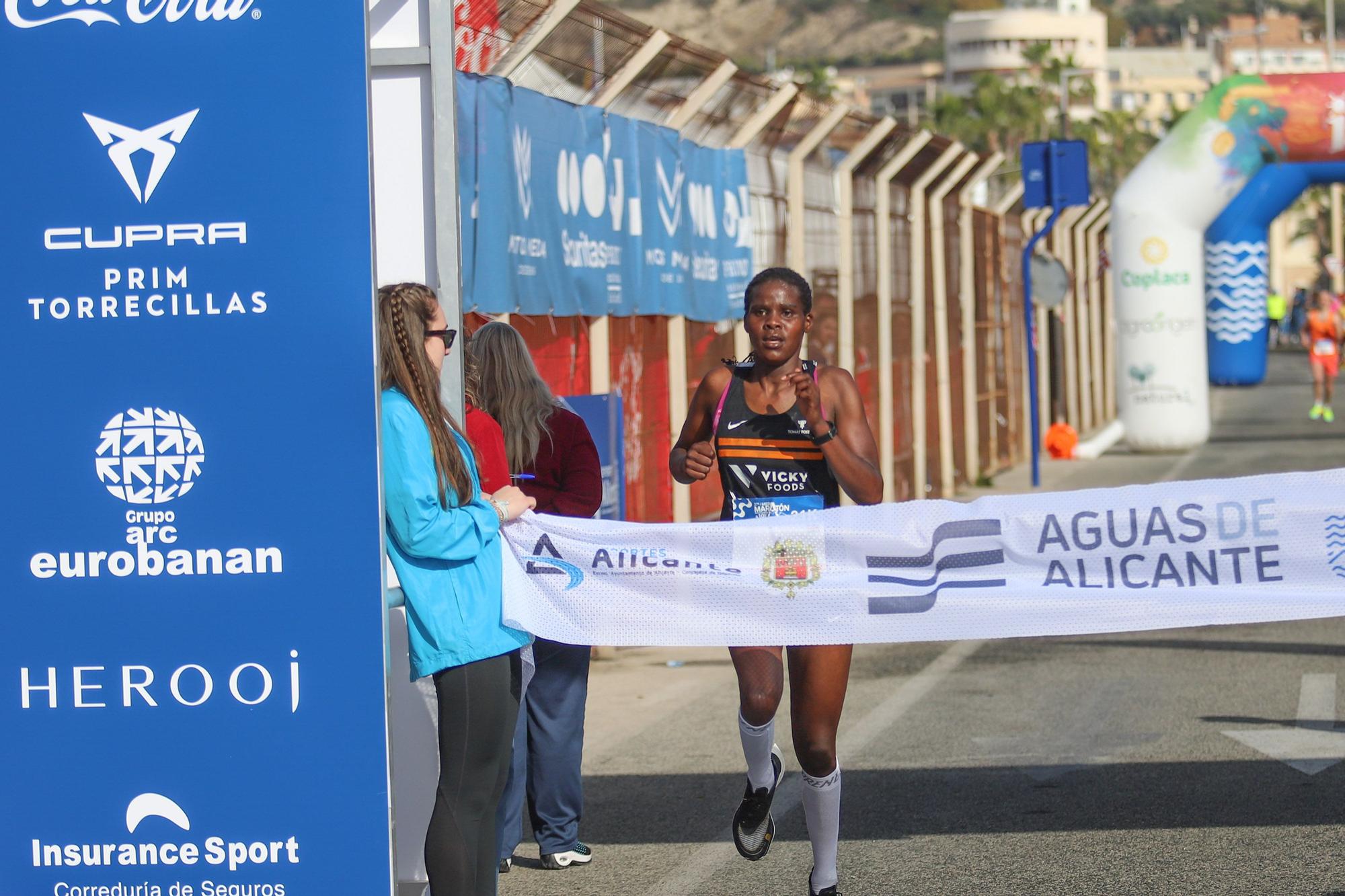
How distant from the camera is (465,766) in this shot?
15.9 feet

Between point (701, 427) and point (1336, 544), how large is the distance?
1.94 m

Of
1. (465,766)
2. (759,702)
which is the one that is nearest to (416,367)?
(465,766)

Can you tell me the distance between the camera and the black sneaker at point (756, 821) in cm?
591

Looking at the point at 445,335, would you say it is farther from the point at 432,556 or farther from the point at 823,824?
the point at 823,824

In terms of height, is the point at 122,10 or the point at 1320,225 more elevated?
the point at 1320,225

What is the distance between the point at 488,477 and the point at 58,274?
156 centimetres

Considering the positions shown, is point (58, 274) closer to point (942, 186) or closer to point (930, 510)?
point (930, 510)

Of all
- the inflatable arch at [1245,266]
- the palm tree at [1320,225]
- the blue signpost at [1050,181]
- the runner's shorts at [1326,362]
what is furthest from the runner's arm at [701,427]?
the palm tree at [1320,225]

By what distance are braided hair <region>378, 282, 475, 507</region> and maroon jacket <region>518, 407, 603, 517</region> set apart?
167 cm

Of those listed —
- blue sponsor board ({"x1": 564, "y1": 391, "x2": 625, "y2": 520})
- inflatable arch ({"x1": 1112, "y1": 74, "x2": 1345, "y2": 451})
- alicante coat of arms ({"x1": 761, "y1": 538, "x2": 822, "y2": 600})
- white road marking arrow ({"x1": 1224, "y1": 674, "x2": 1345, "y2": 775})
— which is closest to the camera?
alicante coat of arms ({"x1": 761, "y1": 538, "x2": 822, "y2": 600})

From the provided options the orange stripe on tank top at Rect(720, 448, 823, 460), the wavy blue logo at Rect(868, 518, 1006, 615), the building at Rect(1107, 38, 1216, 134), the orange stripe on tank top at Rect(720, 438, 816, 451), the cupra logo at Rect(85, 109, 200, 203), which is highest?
the building at Rect(1107, 38, 1216, 134)

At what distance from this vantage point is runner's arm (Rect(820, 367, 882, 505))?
5.71m

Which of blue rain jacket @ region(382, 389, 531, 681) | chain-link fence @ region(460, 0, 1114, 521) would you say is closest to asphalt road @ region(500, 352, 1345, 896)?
blue rain jacket @ region(382, 389, 531, 681)

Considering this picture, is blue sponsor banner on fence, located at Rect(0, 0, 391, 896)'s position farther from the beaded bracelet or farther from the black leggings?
the beaded bracelet
